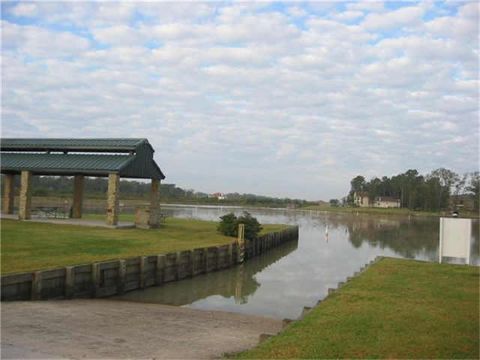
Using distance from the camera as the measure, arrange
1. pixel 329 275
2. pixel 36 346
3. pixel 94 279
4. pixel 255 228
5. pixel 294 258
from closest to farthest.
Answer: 1. pixel 36 346
2. pixel 94 279
3. pixel 329 275
4. pixel 255 228
5. pixel 294 258

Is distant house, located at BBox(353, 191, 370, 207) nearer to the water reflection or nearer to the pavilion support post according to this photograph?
the pavilion support post

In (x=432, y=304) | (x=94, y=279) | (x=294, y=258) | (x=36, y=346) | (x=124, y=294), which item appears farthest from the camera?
(x=294, y=258)

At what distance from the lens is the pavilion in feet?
101

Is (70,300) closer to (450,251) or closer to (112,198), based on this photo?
(450,251)

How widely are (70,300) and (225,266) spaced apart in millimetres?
12783

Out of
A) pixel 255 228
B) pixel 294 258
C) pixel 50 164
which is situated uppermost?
pixel 50 164

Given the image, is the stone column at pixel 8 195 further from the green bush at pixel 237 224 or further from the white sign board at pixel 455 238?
the white sign board at pixel 455 238

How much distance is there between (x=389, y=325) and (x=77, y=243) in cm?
1600

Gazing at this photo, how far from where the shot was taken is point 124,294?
60.3 ft

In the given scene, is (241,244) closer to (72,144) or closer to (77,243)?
(77,243)

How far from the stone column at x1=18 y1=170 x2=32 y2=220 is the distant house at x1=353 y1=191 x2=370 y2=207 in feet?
502

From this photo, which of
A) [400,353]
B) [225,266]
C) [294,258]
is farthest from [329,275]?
[400,353]

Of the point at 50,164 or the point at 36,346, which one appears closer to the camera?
the point at 36,346

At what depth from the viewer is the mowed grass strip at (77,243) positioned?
17312 millimetres
